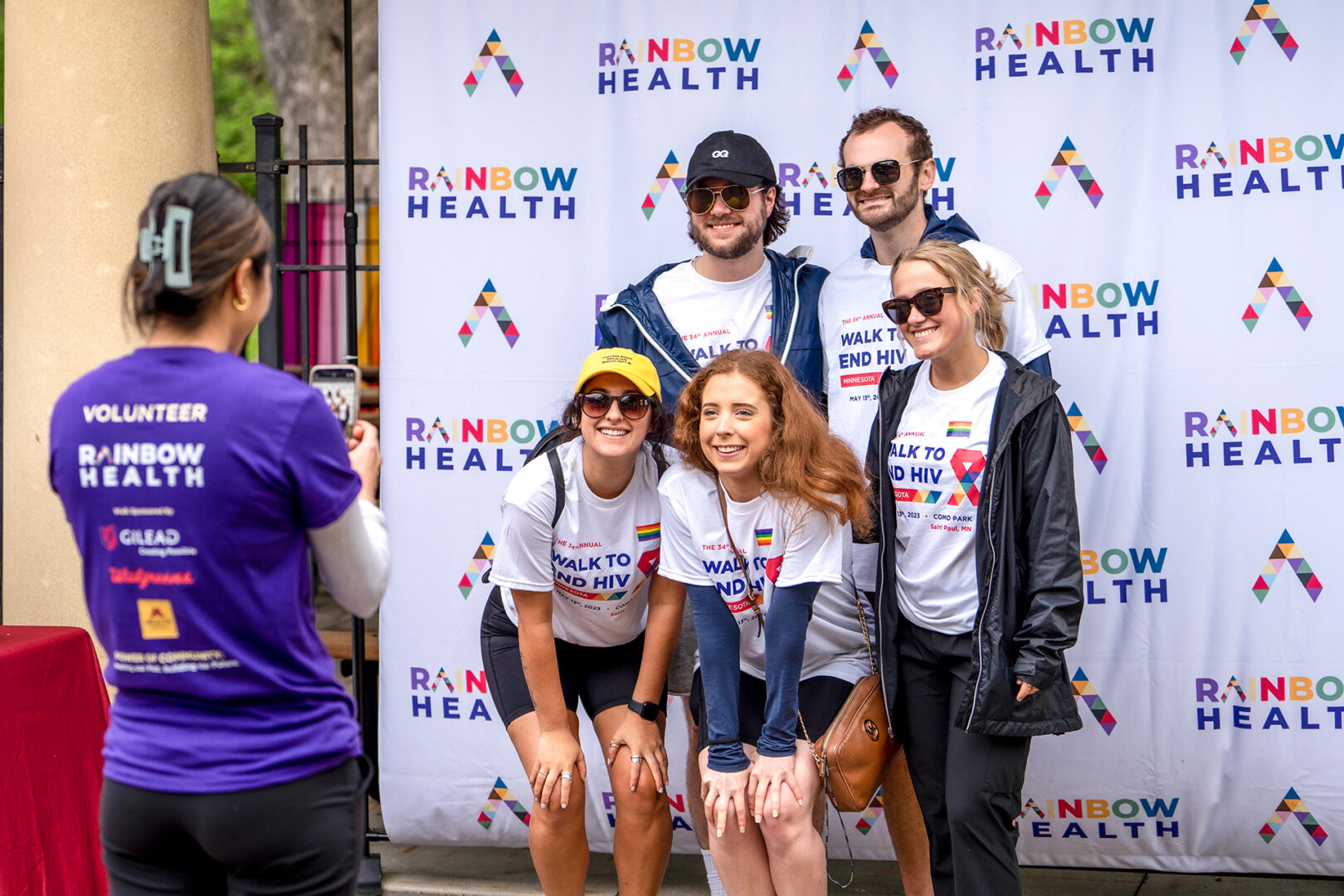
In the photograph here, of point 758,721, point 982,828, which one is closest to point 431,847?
point 758,721

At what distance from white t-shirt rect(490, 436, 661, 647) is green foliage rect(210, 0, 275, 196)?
1573 cm

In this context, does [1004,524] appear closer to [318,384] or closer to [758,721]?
[758,721]

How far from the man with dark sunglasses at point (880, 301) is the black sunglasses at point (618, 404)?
612mm

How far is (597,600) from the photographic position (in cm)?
326

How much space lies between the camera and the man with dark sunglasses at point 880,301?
3.34 m

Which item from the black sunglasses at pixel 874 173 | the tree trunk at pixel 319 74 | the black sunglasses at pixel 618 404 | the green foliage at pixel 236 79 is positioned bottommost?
the black sunglasses at pixel 618 404

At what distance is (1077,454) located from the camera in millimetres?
3961

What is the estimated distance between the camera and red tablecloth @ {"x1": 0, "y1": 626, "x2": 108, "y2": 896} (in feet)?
10.2

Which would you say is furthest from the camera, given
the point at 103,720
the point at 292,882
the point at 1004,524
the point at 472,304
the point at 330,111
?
the point at 330,111

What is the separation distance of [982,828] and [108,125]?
3440 millimetres

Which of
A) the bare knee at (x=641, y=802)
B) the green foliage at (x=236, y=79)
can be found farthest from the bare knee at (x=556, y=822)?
the green foliage at (x=236, y=79)

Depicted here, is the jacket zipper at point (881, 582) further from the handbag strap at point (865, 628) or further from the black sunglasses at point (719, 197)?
the black sunglasses at point (719, 197)

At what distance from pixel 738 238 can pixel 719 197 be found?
13 cm

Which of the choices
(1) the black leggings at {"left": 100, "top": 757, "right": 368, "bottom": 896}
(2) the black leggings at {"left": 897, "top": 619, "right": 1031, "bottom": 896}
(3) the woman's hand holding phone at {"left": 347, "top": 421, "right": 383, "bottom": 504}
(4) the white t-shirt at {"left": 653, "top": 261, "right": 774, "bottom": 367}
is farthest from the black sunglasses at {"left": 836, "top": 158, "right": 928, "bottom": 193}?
(1) the black leggings at {"left": 100, "top": 757, "right": 368, "bottom": 896}
